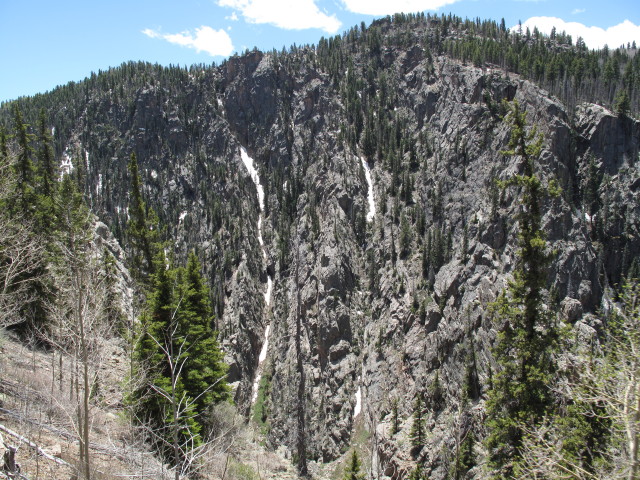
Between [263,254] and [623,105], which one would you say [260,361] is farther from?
[623,105]

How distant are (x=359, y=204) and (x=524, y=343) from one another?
260 ft

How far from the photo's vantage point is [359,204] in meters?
93.7

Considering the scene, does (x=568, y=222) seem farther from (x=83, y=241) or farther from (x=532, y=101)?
(x=83, y=241)

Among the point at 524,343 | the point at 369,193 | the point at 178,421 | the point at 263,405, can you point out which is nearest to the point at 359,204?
the point at 369,193

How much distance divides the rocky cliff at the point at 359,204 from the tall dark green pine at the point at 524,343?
103ft

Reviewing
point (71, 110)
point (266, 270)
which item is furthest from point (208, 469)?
point (71, 110)

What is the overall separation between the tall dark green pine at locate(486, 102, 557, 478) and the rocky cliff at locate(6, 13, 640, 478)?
31380 mm

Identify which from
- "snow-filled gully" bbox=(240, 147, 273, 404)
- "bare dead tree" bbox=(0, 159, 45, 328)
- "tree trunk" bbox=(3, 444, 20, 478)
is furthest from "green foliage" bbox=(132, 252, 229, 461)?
"snow-filled gully" bbox=(240, 147, 273, 404)

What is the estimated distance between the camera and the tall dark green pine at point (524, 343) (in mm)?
15070

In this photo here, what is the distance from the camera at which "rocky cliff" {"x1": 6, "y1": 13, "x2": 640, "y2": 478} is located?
61750 mm

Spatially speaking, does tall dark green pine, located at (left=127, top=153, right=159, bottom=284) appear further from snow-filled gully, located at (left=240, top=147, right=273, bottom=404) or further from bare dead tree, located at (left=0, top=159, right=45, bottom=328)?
snow-filled gully, located at (left=240, top=147, right=273, bottom=404)

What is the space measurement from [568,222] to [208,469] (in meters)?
60.4

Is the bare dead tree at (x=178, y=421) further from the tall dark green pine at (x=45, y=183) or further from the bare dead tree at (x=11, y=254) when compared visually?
the tall dark green pine at (x=45, y=183)

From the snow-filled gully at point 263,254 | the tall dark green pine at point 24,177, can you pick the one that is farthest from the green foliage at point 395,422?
the tall dark green pine at point 24,177
